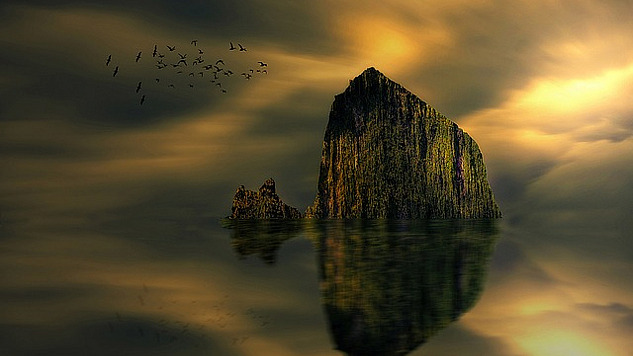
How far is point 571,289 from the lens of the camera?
30781mm

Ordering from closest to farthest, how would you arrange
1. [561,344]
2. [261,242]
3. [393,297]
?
[561,344] < [393,297] < [261,242]

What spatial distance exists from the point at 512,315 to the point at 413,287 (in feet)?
27.4

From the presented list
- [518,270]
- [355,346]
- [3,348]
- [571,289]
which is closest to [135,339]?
[3,348]

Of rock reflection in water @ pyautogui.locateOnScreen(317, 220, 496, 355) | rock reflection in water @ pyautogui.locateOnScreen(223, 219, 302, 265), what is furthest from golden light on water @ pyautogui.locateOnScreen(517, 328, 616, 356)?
rock reflection in water @ pyautogui.locateOnScreen(223, 219, 302, 265)

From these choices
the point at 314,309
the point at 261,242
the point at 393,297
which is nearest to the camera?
the point at 314,309

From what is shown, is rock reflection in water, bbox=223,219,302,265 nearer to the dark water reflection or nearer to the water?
the dark water reflection

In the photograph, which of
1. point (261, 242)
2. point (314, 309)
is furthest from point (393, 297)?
point (261, 242)

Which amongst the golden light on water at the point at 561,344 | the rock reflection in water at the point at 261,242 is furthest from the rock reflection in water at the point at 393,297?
the rock reflection in water at the point at 261,242

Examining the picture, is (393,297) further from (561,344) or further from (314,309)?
(561,344)

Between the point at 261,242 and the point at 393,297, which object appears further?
the point at 261,242

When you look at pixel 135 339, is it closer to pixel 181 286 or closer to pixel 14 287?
pixel 181 286

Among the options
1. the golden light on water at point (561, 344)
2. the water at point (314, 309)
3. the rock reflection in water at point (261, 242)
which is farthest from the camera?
the rock reflection in water at point (261, 242)

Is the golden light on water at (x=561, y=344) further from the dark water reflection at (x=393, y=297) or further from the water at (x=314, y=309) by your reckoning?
the dark water reflection at (x=393, y=297)

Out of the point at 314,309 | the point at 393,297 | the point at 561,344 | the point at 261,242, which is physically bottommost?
the point at 561,344
